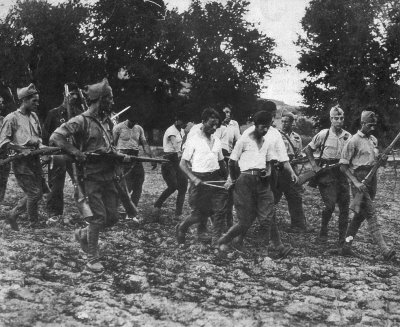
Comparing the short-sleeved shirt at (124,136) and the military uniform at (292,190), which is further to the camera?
the short-sleeved shirt at (124,136)

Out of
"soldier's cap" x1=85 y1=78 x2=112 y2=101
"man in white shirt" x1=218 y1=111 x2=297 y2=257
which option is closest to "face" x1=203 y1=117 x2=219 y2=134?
"man in white shirt" x1=218 y1=111 x2=297 y2=257

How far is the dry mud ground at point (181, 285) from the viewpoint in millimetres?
5156

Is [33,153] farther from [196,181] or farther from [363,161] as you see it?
[363,161]

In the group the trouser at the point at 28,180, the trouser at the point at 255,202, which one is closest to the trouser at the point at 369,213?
the trouser at the point at 255,202

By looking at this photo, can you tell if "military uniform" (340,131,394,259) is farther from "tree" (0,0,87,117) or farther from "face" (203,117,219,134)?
"tree" (0,0,87,117)

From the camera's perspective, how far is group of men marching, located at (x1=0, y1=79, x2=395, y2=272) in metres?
6.75

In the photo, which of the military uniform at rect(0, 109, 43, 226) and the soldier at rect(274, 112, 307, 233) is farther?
the soldier at rect(274, 112, 307, 233)

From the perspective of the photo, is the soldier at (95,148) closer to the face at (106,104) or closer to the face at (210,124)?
the face at (106,104)

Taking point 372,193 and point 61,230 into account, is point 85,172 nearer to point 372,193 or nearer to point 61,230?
point 61,230

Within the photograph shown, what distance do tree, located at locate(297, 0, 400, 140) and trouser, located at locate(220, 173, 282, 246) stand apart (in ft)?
102

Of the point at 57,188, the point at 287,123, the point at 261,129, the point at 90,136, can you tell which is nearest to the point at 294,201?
the point at 287,123

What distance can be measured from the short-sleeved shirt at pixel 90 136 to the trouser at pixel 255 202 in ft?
6.14

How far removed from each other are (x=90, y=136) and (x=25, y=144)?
2340 millimetres

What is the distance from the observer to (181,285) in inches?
247
